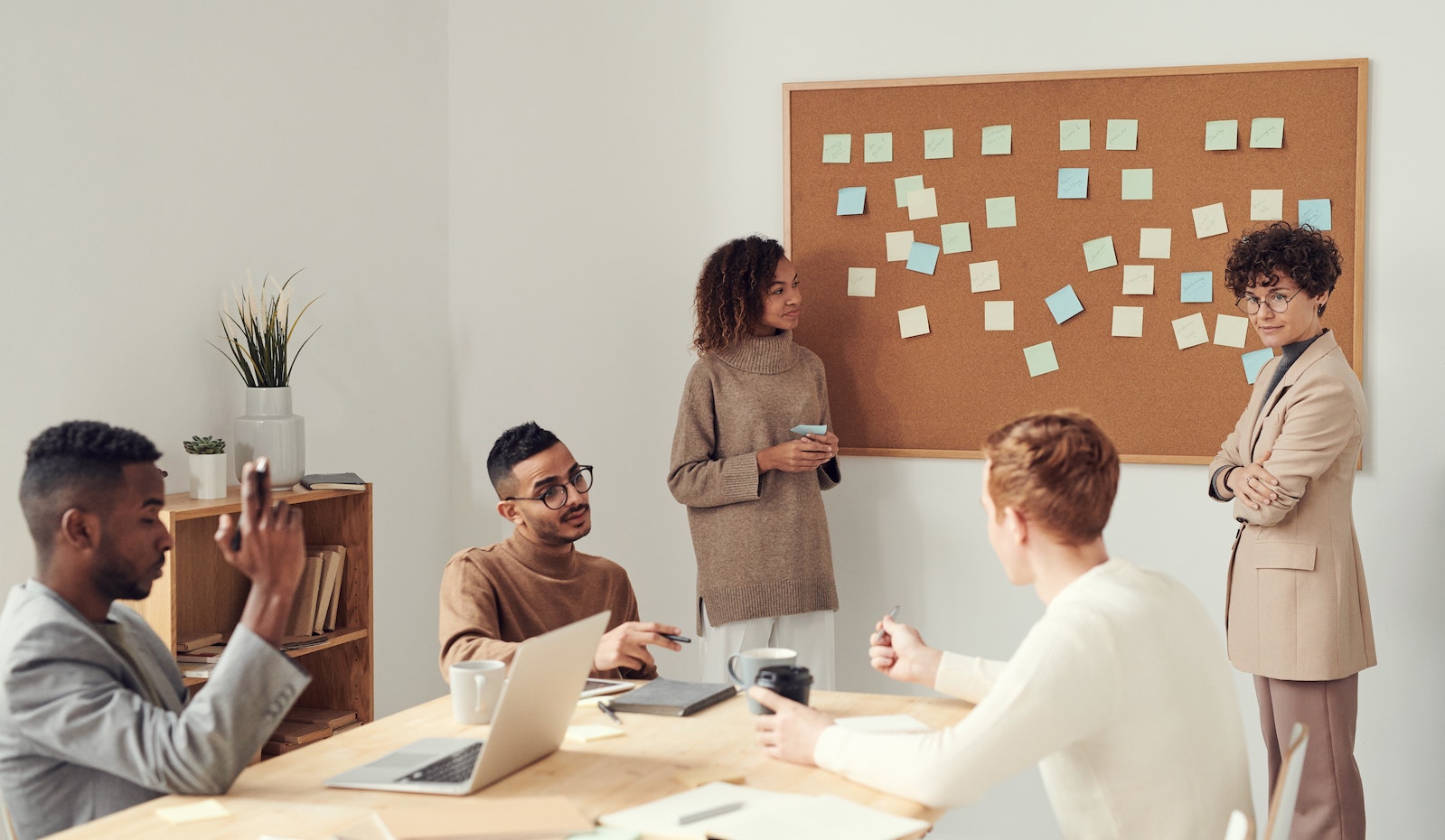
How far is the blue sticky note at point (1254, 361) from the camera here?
10.9ft

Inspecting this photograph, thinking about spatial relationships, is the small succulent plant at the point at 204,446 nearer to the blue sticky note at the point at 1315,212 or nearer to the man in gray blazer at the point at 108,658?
the man in gray blazer at the point at 108,658

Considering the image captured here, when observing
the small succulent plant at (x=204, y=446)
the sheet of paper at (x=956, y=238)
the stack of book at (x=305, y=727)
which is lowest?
the stack of book at (x=305, y=727)

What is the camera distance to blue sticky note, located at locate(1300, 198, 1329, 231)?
129 inches

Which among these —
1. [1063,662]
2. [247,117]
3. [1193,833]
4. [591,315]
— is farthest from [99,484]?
[591,315]

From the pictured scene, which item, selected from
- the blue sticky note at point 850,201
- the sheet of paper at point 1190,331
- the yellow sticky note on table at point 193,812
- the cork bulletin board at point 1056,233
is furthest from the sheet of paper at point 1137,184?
the yellow sticky note on table at point 193,812

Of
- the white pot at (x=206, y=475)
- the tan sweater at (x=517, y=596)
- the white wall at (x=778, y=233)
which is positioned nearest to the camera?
the tan sweater at (x=517, y=596)

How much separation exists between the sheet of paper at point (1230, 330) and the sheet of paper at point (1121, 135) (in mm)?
520

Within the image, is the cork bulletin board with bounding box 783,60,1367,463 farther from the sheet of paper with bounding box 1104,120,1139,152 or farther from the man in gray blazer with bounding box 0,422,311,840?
the man in gray blazer with bounding box 0,422,311,840

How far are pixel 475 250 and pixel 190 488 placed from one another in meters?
1.39

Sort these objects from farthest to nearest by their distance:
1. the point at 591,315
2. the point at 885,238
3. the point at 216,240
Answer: the point at 591,315 < the point at 885,238 < the point at 216,240

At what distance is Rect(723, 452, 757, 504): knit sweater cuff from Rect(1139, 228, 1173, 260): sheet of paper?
1207 millimetres

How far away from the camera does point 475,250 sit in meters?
3.92

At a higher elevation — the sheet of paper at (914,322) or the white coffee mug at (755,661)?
the sheet of paper at (914,322)

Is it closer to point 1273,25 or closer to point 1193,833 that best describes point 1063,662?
point 1193,833
